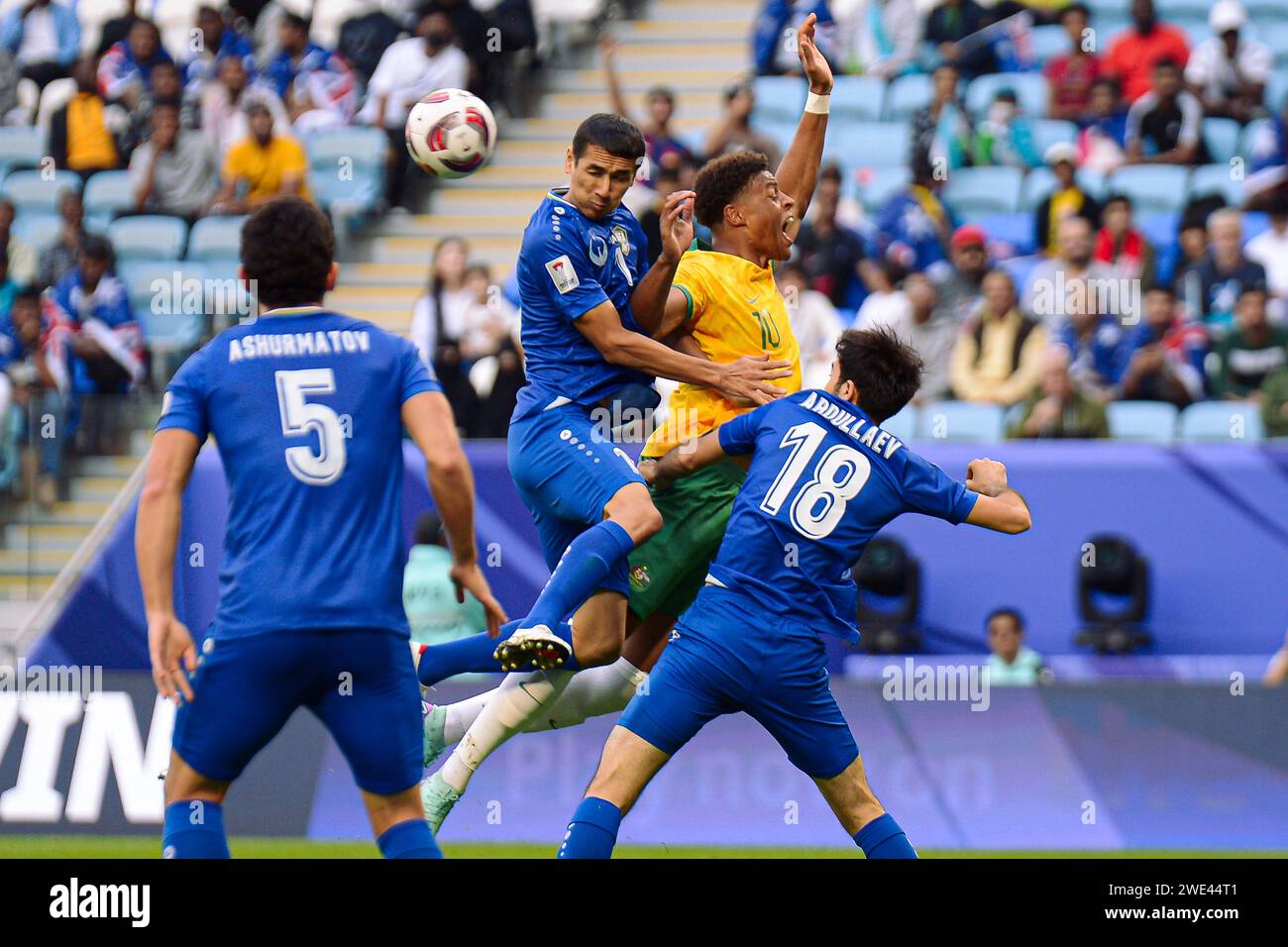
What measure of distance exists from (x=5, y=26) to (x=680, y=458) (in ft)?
40.3

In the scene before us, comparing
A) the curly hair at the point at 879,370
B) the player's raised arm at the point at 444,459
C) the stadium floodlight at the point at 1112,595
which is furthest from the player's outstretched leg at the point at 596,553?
the stadium floodlight at the point at 1112,595

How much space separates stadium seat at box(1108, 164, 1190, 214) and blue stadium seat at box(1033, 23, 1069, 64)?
151cm

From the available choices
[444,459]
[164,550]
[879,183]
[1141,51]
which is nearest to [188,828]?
[164,550]

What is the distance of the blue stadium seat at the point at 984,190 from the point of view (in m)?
14.4

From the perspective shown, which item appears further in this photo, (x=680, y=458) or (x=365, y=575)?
(x=680, y=458)

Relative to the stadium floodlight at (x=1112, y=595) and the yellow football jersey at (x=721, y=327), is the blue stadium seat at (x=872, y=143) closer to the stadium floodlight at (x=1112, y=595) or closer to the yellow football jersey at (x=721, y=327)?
the stadium floodlight at (x=1112, y=595)

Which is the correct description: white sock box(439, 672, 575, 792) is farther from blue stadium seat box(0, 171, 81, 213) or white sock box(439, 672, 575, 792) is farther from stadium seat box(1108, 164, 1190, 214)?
blue stadium seat box(0, 171, 81, 213)

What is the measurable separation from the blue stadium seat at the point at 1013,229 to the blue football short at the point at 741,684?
7.76 m

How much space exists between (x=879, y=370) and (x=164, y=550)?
261 centimetres

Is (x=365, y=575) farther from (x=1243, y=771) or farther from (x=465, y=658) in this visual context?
(x=1243, y=771)

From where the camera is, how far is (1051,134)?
14.7 metres

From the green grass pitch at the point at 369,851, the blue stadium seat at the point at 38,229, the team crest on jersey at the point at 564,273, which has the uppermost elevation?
the team crest on jersey at the point at 564,273
